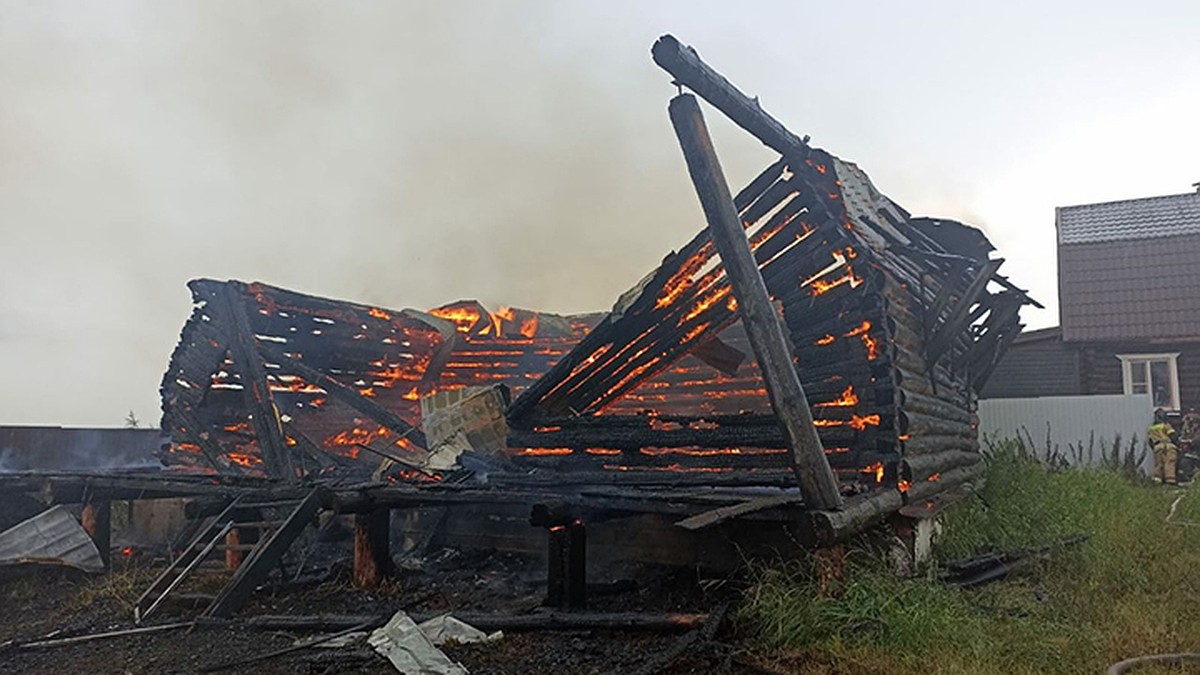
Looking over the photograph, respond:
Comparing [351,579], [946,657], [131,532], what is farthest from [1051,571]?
[131,532]

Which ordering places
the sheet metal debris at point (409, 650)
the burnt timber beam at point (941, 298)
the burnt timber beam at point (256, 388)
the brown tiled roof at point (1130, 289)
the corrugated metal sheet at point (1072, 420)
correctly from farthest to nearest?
the brown tiled roof at point (1130, 289)
the corrugated metal sheet at point (1072, 420)
the burnt timber beam at point (256, 388)
the burnt timber beam at point (941, 298)
the sheet metal debris at point (409, 650)

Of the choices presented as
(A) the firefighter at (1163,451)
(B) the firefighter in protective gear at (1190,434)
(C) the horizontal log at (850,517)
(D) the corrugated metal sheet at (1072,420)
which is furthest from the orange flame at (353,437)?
(B) the firefighter in protective gear at (1190,434)

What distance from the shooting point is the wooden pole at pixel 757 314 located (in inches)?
234

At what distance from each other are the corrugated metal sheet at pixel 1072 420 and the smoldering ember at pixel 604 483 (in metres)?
7.84

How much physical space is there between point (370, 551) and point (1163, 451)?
17.8 meters

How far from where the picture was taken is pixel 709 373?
1355cm

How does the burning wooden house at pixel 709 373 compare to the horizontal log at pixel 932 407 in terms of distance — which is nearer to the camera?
the burning wooden house at pixel 709 373

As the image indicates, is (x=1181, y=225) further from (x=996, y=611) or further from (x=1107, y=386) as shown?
(x=996, y=611)

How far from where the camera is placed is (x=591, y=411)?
398 inches

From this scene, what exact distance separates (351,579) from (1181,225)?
26.4 m

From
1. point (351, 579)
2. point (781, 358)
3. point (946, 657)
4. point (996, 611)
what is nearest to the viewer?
point (946, 657)

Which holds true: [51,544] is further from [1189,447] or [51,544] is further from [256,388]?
[1189,447]

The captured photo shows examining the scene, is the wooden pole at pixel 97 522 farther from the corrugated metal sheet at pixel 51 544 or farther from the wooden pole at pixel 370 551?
the wooden pole at pixel 370 551

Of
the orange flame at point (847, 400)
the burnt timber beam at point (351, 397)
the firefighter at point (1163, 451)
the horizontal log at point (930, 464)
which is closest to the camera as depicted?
the horizontal log at point (930, 464)
